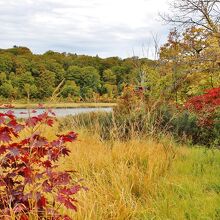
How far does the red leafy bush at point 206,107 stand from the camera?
904 centimetres

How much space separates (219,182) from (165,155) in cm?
120

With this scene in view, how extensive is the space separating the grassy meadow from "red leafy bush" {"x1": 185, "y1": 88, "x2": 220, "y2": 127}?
2.06 meters

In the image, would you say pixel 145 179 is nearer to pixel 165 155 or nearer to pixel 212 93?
pixel 165 155

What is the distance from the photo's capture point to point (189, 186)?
4.67m

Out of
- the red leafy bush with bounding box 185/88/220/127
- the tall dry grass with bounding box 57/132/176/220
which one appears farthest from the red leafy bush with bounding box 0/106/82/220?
the red leafy bush with bounding box 185/88/220/127

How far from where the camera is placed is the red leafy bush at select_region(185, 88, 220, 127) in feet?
29.7

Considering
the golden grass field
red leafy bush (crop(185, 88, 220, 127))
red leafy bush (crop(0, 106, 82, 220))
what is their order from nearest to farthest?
red leafy bush (crop(0, 106, 82, 220)) < the golden grass field < red leafy bush (crop(185, 88, 220, 127))

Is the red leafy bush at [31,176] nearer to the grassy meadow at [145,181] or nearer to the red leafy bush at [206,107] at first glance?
the grassy meadow at [145,181]

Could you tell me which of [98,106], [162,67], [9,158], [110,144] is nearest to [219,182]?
[110,144]

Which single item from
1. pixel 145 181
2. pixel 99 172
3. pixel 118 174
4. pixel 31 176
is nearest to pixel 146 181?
pixel 145 181

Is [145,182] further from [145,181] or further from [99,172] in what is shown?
[99,172]

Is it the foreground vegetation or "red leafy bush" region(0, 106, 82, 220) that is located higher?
"red leafy bush" region(0, 106, 82, 220)

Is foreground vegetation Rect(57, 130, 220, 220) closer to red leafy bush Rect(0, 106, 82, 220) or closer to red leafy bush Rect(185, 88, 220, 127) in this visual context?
red leafy bush Rect(0, 106, 82, 220)

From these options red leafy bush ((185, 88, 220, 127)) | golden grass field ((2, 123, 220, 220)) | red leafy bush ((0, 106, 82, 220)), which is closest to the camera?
red leafy bush ((0, 106, 82, 220))
